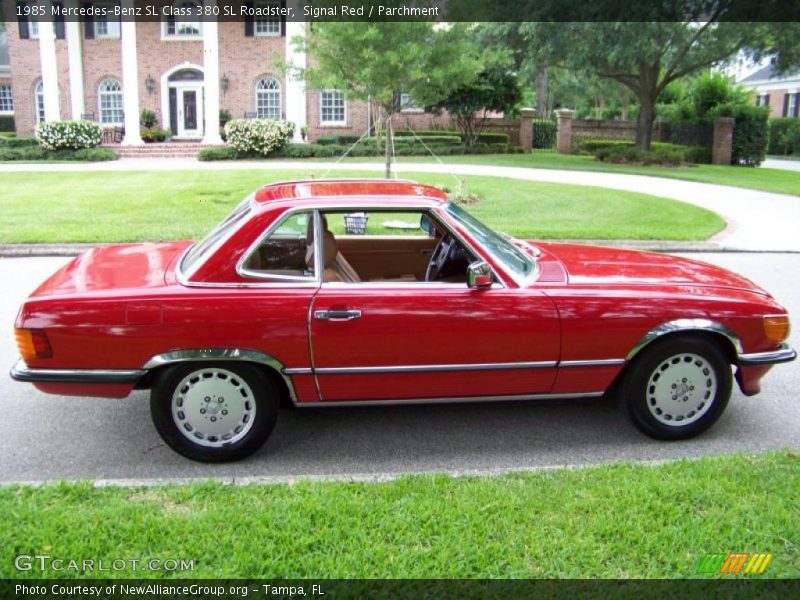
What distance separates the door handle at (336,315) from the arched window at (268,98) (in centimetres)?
3453

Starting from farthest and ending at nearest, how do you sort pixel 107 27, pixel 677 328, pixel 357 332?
pixel 107 27, pixel 677 328, pixel 357 332

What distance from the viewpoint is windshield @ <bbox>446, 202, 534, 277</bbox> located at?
4.52 meters

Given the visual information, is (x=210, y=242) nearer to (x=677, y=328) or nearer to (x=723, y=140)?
(x=677, y=328)

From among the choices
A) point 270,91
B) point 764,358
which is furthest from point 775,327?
point 270,91

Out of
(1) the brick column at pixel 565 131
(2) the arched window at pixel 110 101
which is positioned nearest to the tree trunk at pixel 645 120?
(1) the brick column at pixel 565 131

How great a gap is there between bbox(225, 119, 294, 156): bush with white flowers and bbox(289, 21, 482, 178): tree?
497 inches

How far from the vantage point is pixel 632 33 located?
85.4 ft

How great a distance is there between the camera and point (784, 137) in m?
44.6

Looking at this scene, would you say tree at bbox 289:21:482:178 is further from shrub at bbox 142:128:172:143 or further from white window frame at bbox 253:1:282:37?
white window frame at bbox 253:1:282:37

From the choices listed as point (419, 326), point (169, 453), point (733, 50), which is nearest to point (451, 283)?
point (419, 326)

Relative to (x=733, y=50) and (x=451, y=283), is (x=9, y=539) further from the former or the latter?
(x=733, y=50)

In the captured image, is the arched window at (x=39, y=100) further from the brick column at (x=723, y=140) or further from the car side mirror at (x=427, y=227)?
the car side mirror at (x=427, y=227)

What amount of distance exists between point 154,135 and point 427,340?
34073 mm

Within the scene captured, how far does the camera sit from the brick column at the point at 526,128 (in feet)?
122
